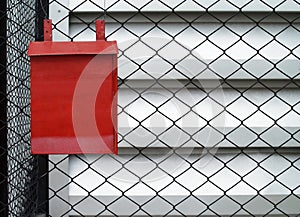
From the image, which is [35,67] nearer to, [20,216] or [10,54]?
[10,54]

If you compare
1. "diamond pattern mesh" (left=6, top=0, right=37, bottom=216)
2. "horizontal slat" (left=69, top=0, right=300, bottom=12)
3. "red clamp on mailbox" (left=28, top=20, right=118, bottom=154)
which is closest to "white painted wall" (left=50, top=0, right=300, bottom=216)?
"horizontal slat" (left=69, top=0, right=300, bottom=12)

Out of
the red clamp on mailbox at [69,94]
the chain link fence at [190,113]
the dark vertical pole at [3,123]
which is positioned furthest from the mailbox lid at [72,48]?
the chain link fence at [190,113]

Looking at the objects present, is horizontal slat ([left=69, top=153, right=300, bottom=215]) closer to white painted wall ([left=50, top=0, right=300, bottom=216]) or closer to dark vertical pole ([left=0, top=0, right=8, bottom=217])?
white painted wall ([left=50, top=0, right=300, bottom=216])

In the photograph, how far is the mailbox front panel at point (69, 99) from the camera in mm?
1722

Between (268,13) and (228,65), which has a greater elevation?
(268,13)

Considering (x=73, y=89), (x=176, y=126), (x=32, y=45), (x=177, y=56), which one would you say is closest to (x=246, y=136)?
(x=176, y=126)

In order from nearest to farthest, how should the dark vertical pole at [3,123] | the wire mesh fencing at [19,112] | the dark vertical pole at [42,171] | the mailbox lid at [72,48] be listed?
the mailbox lid at [72,48] → the dark vertical pole at [3,123] → the wire mesh fencing at [19,112] → the dark vertical pole at [42,171]

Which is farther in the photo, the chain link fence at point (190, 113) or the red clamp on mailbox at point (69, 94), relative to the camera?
the chain link fence at point (190, 113)

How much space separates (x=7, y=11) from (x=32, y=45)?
337 millimetres

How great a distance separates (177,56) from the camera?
2.22 m

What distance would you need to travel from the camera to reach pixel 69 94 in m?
1.72

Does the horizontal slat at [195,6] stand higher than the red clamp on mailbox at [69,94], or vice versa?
the horizontal slat at [195,6]

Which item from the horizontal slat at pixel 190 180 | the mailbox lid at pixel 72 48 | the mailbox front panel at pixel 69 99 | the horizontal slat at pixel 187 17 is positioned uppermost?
the horizontal slat at pixel 187 17

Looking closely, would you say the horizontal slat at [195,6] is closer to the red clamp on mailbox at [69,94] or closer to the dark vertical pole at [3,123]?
the dark vertical pole at [3,123]
